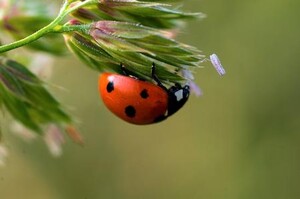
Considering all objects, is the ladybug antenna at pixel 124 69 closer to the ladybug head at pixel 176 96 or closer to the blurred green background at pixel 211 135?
the ladybug head at pixel 176 96

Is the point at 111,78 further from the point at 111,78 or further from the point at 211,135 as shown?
the point at 211,135

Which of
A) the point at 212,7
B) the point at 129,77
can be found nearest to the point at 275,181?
the point at 212,7

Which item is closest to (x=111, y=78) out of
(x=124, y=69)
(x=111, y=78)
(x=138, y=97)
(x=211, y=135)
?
(x=111, y=78)

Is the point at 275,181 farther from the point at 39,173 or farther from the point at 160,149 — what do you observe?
the point at 39,173

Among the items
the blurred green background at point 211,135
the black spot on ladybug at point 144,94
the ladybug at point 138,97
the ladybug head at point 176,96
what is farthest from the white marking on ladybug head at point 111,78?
the blurred green background at point 211,135

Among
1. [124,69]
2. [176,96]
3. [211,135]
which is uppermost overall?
[211,135]

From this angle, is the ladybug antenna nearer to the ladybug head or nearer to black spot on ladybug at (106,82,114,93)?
black spot on ladybug at (106,82,114,93)

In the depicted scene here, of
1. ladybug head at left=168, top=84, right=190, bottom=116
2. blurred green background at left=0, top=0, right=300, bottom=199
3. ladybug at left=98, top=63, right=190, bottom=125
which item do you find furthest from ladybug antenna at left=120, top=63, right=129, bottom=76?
blurred green background at left=0, top=0, right=300, bottom=199

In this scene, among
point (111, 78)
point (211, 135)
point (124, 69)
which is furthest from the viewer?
point (211, 135)
